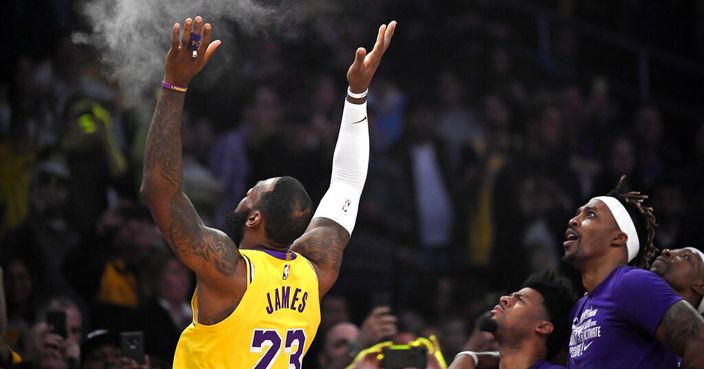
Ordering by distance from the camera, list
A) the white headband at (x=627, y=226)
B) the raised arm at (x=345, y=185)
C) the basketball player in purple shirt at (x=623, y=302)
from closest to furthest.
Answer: the basketball player in purple shirt at (x=623, y=302), the raised arm at (x=345, y=185), the white headband at (x=627, y=226)

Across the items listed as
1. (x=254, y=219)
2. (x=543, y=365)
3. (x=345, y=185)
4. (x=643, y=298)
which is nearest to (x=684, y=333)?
(x=643, y=298)

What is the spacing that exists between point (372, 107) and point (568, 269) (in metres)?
3.93

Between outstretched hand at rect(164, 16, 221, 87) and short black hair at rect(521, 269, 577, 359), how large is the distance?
2028 millimetres

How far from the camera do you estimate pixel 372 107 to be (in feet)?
33.7

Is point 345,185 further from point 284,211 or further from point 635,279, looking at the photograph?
point 635,279

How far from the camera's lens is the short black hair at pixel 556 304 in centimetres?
470

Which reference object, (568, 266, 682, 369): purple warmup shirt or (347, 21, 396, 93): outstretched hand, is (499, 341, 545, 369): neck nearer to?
(568, 266, 682, 369): purple warmup shirt

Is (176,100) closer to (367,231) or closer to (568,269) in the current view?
(568,269)

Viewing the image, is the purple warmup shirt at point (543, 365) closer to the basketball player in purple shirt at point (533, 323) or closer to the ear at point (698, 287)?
the basketball player in purple shirt at point (533, 323)

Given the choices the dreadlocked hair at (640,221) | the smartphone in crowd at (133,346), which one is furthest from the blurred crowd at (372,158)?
the dreadlocked hair at (640,221)

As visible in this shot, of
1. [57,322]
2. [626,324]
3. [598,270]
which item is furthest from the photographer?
[57,322]

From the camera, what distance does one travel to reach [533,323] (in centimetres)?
464

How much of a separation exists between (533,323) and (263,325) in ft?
4.57

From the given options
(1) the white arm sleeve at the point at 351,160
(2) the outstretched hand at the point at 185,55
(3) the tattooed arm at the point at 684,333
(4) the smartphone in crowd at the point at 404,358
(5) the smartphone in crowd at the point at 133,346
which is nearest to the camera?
(2) the outstretched hand at the point at 185,55
